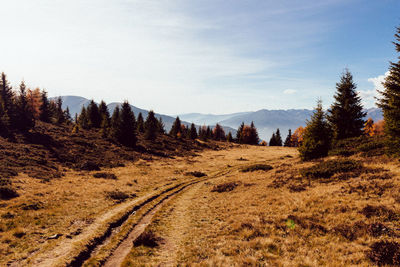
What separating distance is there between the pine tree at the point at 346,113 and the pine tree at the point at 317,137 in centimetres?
1101

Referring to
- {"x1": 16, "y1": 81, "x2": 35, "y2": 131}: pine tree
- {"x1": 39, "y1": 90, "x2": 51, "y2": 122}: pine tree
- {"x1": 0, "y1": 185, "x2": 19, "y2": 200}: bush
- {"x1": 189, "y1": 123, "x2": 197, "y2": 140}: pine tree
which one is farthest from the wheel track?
{"x1": 189, "y1": 123, "x2": 197, "y2": 140}: pine tree

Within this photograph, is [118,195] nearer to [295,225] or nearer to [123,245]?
[123,245]

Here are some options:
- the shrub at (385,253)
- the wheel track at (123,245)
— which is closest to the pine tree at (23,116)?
the wheel track at (123,245)

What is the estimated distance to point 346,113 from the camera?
34219 millimetres

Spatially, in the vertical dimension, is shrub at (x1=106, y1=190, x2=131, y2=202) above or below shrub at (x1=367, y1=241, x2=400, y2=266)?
below

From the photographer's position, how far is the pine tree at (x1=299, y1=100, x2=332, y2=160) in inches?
982

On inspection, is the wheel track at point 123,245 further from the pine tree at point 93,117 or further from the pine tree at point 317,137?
the pine tree at point 93,117

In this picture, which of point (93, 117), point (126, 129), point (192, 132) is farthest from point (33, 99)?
point (192, 132)

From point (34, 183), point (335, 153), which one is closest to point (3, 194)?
point (34, 183)

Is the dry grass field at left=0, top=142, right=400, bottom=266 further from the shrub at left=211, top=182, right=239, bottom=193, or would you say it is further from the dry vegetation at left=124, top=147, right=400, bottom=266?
the shrub at left=211, top=182, right=239, bottom=193

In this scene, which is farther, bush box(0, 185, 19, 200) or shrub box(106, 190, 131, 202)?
shrub box(106, 190, 131, 202)

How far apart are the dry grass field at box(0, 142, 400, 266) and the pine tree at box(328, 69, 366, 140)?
17913 mm

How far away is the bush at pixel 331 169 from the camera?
57.8 feet

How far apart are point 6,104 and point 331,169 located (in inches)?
2555
